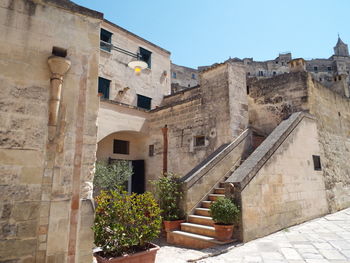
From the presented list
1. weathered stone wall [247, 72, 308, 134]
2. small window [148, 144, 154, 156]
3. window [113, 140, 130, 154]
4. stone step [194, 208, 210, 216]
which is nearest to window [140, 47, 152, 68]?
window [113, 140, 130, 154]

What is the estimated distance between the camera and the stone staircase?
16.3 feet

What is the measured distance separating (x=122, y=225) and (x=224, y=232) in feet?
7.62

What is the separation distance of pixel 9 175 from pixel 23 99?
1055mm

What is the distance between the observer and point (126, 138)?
11.4 meters

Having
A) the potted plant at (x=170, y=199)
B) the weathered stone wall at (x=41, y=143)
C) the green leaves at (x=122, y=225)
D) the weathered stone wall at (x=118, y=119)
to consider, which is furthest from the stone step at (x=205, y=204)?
the weathered stone wall at (x=118, y=119)

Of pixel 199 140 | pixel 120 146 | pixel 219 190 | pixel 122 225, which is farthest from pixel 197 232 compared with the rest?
pixel 120 146

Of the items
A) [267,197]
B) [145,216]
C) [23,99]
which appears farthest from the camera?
[267,197]

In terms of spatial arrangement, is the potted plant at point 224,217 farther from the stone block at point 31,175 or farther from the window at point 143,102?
the window at point 143,102

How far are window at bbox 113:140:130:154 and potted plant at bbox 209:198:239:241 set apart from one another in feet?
23.6

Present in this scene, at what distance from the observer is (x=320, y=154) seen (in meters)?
8.34

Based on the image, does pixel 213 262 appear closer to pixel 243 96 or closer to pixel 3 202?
pixel 3 202

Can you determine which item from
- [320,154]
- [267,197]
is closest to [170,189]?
[267,197]

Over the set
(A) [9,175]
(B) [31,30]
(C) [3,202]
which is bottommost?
(C) [3,202]

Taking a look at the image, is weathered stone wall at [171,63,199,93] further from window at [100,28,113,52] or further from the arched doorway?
the arched doorway
